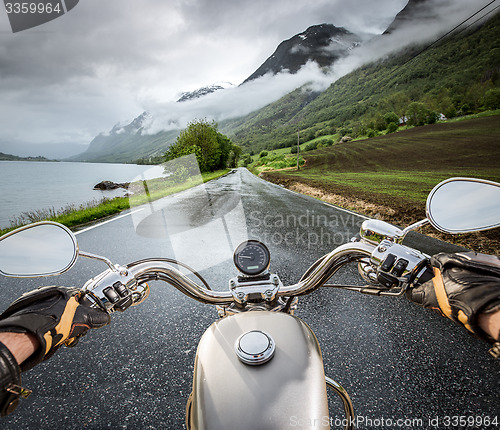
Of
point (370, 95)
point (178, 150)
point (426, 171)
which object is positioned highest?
point (370, 95)

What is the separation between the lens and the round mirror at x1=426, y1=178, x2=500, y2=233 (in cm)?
97

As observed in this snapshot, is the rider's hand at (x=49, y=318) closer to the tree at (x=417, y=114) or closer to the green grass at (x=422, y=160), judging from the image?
the green grass at (x=422, y=160)

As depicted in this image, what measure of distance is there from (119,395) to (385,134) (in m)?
36.3

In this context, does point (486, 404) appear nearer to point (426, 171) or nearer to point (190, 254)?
point (190, 254)

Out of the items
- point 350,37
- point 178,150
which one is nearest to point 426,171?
point 178,150

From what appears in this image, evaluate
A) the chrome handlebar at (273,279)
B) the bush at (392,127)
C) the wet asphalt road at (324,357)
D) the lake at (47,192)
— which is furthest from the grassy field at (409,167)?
the lake at (47,192)

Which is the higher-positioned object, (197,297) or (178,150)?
(178,150)

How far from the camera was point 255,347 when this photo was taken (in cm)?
72

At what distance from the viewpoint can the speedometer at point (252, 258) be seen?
1259 mm

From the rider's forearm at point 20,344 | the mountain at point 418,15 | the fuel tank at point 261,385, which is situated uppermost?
the mountain at point 418,15

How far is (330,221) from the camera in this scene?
20.3ft

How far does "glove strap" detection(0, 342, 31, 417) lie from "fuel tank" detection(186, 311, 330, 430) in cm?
47

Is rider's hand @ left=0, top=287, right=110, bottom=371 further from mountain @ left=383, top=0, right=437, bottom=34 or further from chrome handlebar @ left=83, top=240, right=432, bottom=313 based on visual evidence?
mountain @ left=383, top=0, right=437, bottom=34

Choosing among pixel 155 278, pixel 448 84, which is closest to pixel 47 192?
pixel 155 278
